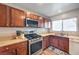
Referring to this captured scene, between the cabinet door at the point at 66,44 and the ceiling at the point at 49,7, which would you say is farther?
the cabinet door at the point at 66,44

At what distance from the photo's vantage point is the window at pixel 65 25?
1.24 m

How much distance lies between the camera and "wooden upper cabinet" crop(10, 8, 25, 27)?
162 cm

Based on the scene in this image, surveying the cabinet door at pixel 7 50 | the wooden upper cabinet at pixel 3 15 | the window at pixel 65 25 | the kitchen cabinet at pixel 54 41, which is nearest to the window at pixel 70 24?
the window at pixel 65 25

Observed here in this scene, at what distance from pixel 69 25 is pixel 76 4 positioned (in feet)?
1.15

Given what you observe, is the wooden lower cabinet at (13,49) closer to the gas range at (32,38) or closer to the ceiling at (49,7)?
the gas range at (32,38)

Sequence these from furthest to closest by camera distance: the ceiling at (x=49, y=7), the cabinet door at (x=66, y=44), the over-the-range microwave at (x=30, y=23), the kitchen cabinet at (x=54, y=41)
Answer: the over-the-range microwave at (x=30, y=23), the kitchen cabinet at (x=54, y=41), the cabinet door at (x=66, y=44), the ceiling at (x=49, y=7)

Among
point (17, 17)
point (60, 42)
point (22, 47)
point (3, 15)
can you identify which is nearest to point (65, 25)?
point (60, 42)

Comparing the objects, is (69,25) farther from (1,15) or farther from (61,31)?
(1,15)

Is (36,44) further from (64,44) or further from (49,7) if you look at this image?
(49,7)

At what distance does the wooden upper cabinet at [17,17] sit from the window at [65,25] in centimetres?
77

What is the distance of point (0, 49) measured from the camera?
1216mm

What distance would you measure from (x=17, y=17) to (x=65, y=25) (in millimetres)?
1052

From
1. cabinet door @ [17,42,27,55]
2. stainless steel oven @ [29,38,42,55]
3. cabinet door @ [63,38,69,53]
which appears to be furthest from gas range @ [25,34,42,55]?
cabinet door @ [63,38,69,53]
